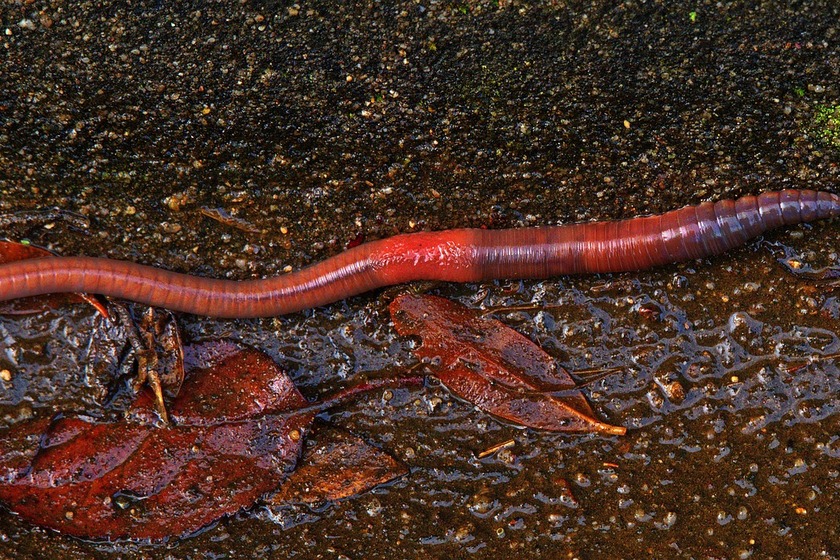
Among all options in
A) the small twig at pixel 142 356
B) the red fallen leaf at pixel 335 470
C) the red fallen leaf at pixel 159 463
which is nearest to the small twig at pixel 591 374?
the red fallen leaf at pixel 335 470

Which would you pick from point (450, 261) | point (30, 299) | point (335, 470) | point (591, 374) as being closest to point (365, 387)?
point (335, 470)

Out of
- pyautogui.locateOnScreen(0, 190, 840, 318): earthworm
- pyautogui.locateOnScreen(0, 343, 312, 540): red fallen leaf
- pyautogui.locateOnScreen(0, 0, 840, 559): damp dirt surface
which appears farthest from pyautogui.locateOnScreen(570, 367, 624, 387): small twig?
pyautogui.locateOnScreen(0, 343, 312, 540): red fallen leaf

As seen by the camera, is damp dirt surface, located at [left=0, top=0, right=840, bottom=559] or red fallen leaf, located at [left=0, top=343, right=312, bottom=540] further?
damp dirt surface, located at [left=0, top=0, right=840, bottom=559]

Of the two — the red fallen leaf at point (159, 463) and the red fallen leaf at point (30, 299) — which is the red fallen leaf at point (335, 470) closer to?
the red fallen leaf at point (159, 463)

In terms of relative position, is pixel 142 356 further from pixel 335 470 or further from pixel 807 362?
pixel 807 362

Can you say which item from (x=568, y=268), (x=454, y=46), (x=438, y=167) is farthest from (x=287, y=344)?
(x=454, y=46)

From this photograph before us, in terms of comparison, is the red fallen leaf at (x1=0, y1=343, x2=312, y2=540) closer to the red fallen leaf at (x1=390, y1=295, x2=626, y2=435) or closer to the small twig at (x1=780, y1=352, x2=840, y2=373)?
the red fallen leaf at (x1=390, y1=295, x2=626, y2=435)

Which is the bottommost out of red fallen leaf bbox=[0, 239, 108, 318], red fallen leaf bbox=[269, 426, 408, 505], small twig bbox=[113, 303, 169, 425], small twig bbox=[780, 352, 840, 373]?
red fallen leaf bbox=[269, 426, 408, 505]
